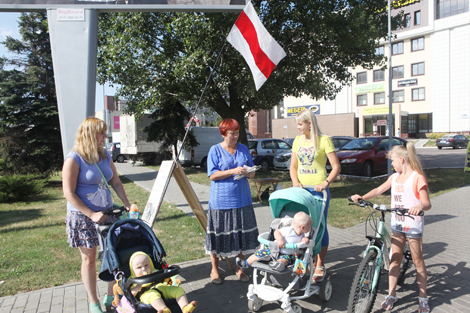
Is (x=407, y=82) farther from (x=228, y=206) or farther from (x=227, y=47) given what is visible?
(x=228, y=206)

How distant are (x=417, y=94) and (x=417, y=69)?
3.62 m

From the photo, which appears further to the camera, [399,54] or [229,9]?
[399,54]

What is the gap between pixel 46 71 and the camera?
14.5m

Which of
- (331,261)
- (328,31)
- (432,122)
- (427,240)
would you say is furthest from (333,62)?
(432,122)

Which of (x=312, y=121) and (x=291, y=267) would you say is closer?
(x=291, y=267)

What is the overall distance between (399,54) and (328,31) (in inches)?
Result: 1880

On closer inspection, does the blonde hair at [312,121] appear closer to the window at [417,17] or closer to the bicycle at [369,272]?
the bicycle at [369,272]

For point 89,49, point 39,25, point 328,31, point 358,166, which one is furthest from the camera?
Answer: point 39,25

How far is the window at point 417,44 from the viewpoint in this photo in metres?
49.8

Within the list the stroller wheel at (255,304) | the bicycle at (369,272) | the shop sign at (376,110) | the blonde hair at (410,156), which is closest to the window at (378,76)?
the shop sign at (376,110)

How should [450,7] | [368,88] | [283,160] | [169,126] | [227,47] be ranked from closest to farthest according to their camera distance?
[227,47] < [283,160] < [169,126] < [450,7] < [368,88]

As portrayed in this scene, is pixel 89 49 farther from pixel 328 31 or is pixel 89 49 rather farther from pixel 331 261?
pixel 328 31

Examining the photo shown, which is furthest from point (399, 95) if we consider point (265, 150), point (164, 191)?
point (164, 191)

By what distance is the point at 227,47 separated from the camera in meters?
12.5
